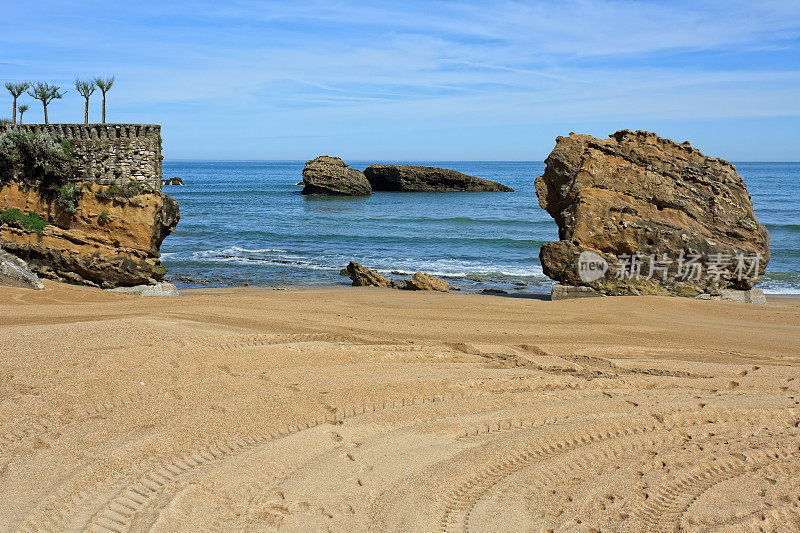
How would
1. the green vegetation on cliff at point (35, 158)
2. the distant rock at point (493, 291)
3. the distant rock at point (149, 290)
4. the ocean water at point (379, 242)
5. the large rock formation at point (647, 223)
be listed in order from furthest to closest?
1. the ocean water at point (379, 242)
2. the distant rock at point (493, 291)
3. the distant rock at point (149, 290)
4. the green vegetation on cliff at point (35, 158)
5. the large rock formation at point (647, 223)

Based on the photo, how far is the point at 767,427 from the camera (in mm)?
6145

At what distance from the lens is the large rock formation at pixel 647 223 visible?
1289 cm

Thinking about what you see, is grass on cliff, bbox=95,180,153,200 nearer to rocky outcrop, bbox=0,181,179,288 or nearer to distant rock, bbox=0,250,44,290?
rocky outcrop, bbox=0,181,179,288

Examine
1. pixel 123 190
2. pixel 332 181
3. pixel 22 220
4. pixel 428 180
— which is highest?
pixel 428 180

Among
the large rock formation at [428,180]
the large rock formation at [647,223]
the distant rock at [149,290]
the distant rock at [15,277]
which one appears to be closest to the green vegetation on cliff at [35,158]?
the distant rock at [15,277]

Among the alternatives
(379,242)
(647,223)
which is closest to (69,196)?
(647,223)

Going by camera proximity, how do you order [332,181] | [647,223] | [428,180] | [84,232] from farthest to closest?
[428,180]
[332,181]
[84,232]
[647,223]

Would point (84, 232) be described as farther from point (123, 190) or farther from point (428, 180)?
point (428, 180)

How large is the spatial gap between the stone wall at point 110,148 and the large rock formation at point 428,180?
53.5 meters

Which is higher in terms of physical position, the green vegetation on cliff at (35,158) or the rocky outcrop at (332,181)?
the rocky outcrop at (332,181)

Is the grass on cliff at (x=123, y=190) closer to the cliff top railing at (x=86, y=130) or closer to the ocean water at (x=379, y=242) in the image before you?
the cliff top railing at (x=86, y=130)

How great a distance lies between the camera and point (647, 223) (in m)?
12.9

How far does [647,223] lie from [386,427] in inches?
355

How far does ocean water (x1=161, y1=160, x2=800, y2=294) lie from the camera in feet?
67.2
